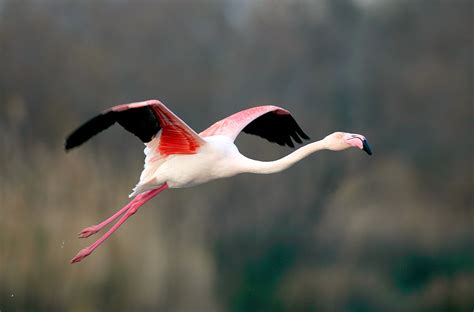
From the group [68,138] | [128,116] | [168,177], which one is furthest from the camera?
[168,177]

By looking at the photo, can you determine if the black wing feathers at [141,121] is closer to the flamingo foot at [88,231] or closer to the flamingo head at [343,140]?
the flamingo foot at [88,231]

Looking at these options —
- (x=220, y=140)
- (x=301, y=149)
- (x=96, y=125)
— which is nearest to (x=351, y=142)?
(x=301, y=149)

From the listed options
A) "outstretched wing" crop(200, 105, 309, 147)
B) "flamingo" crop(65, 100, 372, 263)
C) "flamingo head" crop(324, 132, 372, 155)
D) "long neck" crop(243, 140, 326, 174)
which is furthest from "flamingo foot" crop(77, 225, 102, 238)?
"flamingo head" crop(324, 132, 372, 155)

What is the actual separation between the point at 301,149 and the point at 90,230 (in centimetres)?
232

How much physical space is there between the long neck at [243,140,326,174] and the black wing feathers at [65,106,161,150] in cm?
97

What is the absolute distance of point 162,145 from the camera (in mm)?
9820

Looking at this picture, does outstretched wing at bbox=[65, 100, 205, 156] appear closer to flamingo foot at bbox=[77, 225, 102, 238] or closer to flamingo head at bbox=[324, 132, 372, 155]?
flamingo foot at bbox=[77, 225, 102, 238]

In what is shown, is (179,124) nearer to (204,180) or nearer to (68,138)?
(204,180)

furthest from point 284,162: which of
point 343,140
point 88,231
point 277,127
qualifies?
point 88,231

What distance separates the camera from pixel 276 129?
11070 millimetres

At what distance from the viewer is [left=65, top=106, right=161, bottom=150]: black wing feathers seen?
8.48m

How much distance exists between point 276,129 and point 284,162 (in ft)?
5.61

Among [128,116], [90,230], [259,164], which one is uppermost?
[128,116]

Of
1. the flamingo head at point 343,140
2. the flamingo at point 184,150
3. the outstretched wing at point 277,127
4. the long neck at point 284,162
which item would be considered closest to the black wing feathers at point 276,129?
the outstretched wing at point 277,127
